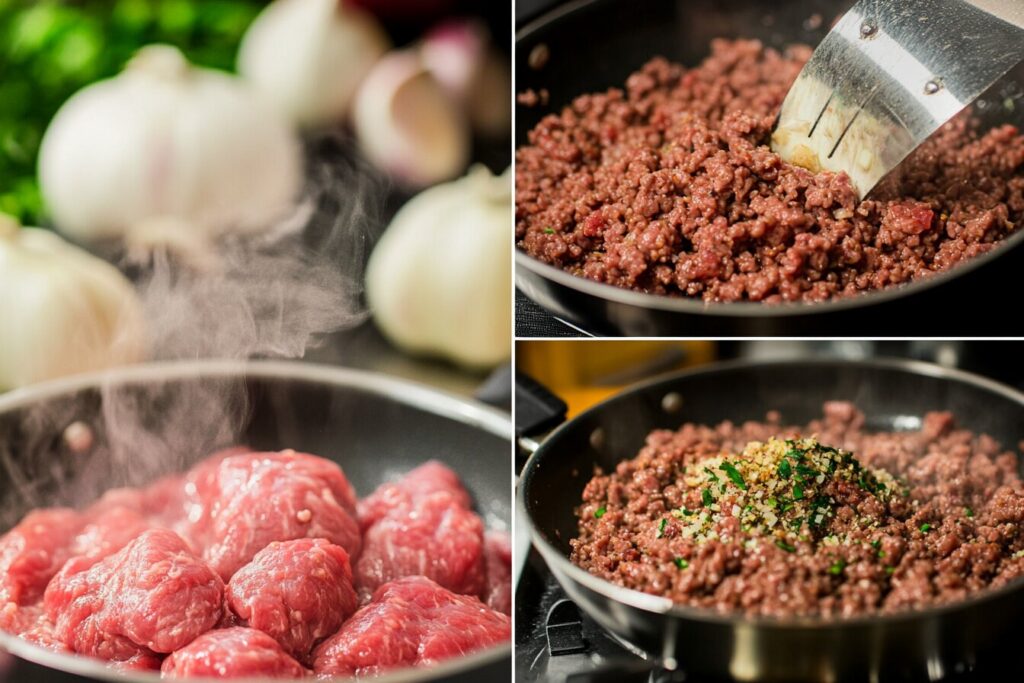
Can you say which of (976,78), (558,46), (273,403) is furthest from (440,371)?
(976,78)

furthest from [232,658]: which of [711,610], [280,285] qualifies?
[280,285]

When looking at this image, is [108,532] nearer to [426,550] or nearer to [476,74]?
[426,550]

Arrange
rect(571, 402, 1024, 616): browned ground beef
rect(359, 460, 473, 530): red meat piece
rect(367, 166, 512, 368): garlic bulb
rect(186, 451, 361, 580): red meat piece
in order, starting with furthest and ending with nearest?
rect(367, 166, 512, 368): garlic bulb, rect(359, 460, 473, 530): red meat piece, rect(186, 451, 361, 580): red meat piece, rect(571, 402, 1024, 616): browned ground beef

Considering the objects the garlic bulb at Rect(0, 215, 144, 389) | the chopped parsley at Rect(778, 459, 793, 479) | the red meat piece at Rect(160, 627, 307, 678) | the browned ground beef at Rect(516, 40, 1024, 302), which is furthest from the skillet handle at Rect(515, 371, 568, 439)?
the garlic bulb at Rect(0, 215, 144, 389)

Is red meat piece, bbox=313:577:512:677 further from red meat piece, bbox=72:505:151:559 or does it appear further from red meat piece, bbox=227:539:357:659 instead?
red meat piece, bbox=72:505:151:559

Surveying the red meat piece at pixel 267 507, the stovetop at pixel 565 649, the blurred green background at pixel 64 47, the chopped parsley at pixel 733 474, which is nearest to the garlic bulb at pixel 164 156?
the blurred green background at pixel 64 47
